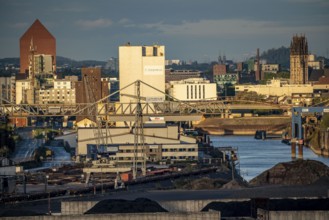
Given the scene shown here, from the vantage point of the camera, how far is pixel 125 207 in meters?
18.1

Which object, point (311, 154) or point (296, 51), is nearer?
point (311, 154)

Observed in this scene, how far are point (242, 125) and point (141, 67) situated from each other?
15.8 metres

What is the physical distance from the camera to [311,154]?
Result: 177ft

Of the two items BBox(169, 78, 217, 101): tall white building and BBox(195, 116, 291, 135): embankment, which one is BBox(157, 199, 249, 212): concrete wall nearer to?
BBox(195, 116, 291, 135): embankment

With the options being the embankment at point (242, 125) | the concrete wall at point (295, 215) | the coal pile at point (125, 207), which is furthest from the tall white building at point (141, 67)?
the concrete wall at point (295, 215)

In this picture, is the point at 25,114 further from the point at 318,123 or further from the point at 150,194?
the point at 150,194

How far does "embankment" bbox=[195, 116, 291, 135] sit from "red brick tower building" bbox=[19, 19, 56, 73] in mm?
29898

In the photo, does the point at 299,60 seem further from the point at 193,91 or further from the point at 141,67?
the point at 141,67

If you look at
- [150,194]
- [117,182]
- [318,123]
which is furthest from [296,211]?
[318,123]

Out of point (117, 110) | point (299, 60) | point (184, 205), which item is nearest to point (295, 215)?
point (184, 205)

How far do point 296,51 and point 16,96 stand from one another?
25.6 m

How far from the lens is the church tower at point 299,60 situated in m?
104

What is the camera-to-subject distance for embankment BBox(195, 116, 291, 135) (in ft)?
247

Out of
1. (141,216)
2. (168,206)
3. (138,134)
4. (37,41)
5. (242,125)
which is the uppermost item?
(37,41)
